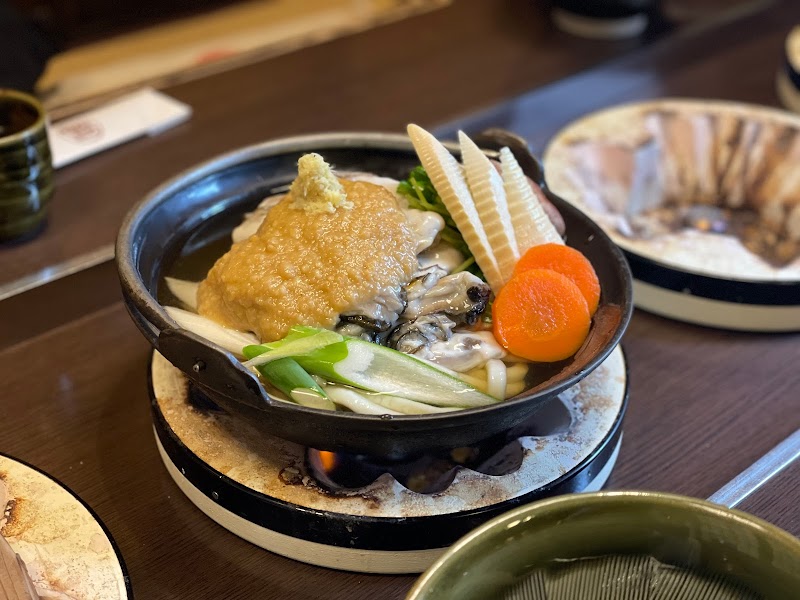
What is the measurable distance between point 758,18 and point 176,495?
3.13 m

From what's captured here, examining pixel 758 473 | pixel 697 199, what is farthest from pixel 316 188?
pixel 697 199

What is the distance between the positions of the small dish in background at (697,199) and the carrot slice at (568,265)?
49 cm

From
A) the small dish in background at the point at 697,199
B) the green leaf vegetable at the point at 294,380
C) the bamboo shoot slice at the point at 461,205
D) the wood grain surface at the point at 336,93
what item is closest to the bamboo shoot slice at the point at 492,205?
the bamboo shoot slice at the point at 461,205

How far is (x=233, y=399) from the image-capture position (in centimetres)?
116

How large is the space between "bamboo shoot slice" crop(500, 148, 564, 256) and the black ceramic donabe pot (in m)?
0.11

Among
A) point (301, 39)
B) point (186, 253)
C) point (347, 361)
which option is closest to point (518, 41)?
point (301, 39)

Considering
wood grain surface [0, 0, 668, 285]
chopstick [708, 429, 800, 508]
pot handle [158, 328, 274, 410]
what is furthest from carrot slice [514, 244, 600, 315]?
wood grain surface [0, 0, 668, 285]

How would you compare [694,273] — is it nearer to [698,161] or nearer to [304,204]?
[698,161]

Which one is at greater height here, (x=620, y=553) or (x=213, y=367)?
(x=213, y=367)

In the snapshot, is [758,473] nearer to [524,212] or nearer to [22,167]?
[524,212]

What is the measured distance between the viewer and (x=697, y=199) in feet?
8.09

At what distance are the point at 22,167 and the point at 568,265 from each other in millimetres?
1207

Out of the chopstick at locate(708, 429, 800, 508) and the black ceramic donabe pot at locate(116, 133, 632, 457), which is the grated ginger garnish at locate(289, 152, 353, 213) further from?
the chopstick at locate(708, 429, 800, 508)

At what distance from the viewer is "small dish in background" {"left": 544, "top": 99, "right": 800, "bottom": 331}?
1.86 m
